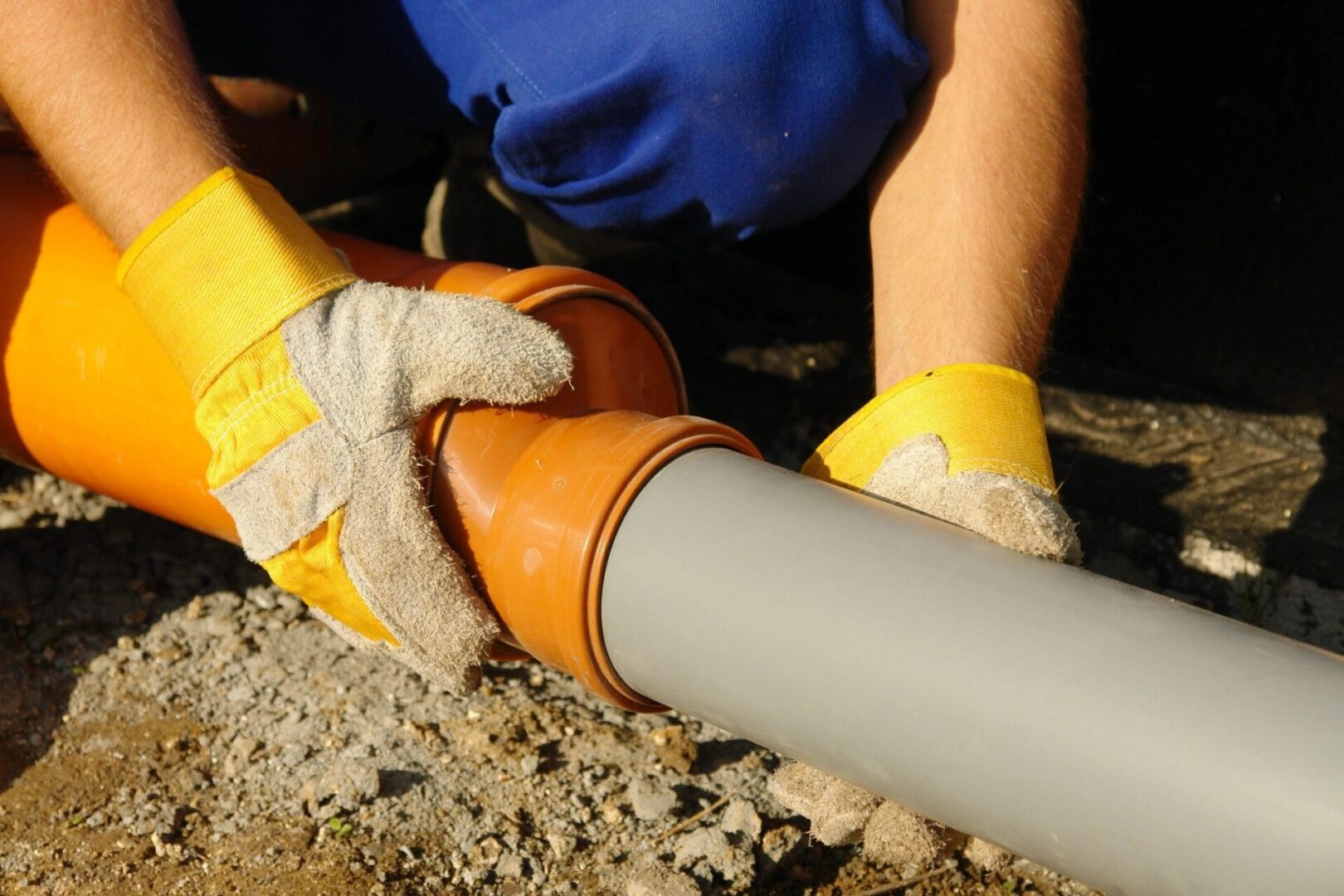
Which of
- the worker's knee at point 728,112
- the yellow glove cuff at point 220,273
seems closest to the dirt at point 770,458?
the yellow glove cuff at point 220,273

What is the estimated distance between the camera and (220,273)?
1.34 m

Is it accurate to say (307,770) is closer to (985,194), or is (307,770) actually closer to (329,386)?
(329,386)

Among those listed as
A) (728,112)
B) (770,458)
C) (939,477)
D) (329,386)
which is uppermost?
(728,112)

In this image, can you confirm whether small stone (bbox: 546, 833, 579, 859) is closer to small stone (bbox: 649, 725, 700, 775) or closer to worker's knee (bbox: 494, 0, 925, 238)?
small stone (bbox: 649, 725, 700, 775)

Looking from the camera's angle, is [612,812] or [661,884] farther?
[612,812]

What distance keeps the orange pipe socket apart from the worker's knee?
328mm

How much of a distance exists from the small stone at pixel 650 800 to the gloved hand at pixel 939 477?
298mm

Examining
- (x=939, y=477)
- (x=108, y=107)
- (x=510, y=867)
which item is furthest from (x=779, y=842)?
(x=108, y=107)

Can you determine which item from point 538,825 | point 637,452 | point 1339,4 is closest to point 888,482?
point 637,452

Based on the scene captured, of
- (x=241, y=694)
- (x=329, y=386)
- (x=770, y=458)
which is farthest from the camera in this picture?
(x=770, y=458)

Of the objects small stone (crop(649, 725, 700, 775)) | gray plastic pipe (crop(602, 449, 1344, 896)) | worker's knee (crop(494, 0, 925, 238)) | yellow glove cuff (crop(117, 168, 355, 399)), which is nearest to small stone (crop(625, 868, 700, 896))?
small stone (crop(649, 725, 700, 775))

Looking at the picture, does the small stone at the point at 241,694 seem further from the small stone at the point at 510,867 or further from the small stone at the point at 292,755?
the small stone at the point at 510,867

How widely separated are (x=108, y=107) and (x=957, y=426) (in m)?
1.02

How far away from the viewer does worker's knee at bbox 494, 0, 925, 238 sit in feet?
5.33
